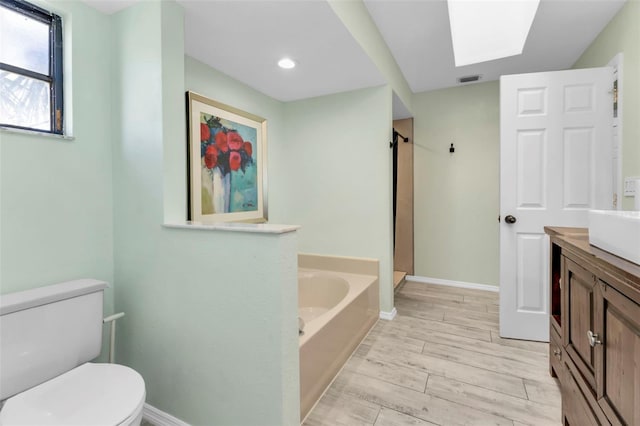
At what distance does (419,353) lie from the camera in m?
2.12

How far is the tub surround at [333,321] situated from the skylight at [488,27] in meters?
2.10

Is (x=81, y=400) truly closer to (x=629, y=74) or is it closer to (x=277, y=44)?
(x=277, y=44)

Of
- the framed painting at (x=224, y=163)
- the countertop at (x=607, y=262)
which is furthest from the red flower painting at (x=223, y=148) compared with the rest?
the countertop at (x=607, y=262)

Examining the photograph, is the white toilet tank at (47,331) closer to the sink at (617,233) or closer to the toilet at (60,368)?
the toilet at (60,368)

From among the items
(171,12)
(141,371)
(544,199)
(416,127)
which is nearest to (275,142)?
(171,12)

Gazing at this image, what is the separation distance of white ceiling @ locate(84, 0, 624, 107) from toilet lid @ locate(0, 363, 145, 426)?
1.80 meters

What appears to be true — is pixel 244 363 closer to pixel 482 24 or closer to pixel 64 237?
pixel 64 237

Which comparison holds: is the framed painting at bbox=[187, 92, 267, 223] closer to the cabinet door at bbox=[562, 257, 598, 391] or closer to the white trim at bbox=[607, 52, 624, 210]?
the cabinet door at bbox=[562, 257, 598, 391]

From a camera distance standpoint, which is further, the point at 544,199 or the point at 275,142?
the point at 275,142

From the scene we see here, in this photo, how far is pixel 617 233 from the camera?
85cm

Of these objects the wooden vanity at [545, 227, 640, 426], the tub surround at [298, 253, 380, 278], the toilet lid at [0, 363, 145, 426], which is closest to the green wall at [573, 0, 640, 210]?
the wooden vanity at [545, 227, 640, 426]

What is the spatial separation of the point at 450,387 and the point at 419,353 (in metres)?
0.38

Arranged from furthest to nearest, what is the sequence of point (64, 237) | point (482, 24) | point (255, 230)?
1. point (482, 24)
2. point (64, 237)
3. point (255, 230)

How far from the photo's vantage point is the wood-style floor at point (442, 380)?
1.52 metres
